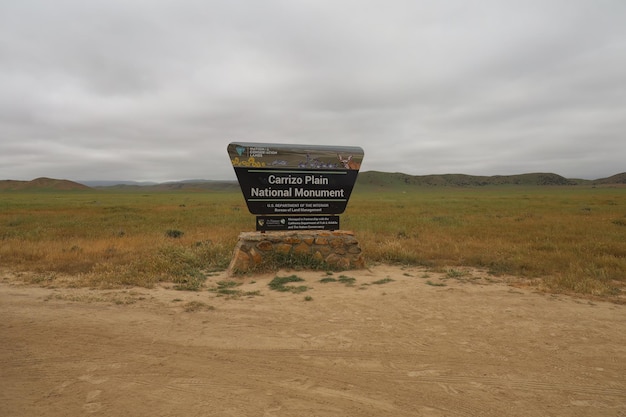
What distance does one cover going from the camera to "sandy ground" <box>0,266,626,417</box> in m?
3.20

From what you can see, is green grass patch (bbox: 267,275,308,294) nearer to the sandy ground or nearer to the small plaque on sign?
the sandy ground

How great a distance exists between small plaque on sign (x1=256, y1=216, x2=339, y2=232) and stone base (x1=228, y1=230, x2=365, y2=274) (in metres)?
0.21

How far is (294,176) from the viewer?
9.57m

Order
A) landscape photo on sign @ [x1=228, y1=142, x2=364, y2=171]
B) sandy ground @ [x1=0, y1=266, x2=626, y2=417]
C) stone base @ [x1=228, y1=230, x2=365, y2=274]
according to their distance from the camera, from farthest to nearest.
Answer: landscape photo on sign @ [x1=228, y1=142, x2=364, y2=171] < stone base @ [x1=228, y1=230, x2=365, y2=274] < sandy ground @ [x1=0, y1=266, x2=626, y2=417]

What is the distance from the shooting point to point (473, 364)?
155 inches

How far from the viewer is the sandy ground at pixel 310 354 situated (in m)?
3.20

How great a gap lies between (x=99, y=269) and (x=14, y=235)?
9687mm

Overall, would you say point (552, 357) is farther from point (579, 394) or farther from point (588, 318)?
point (588, 318)

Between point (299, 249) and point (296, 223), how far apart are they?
79 cm

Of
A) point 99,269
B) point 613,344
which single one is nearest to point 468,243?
point 613,344

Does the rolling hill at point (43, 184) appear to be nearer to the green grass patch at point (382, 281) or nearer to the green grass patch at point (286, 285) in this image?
the green grass patch at point (286, 285)

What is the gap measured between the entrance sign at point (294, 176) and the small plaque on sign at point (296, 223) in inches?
3.3

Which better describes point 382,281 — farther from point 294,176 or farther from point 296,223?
point 294,176

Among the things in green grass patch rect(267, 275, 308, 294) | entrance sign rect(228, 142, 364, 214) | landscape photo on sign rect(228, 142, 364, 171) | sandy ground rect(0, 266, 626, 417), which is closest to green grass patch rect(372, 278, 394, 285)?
sandy ground rect(0, 266, 626, 417)
